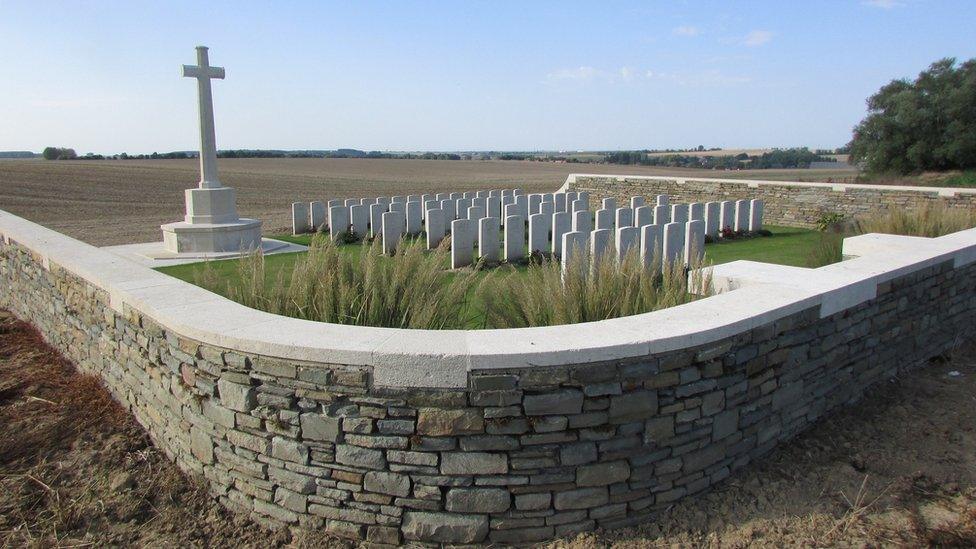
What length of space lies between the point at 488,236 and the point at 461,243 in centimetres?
44

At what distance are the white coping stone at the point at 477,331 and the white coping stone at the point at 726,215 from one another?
7.68 meters

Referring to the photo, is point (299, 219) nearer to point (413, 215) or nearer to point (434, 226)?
point (413, 215)

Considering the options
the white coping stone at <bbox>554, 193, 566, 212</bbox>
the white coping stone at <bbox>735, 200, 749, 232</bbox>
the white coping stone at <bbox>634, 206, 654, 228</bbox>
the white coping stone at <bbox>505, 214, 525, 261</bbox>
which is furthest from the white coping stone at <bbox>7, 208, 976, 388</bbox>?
the white coping stone at <bbox>554, 193, 566, 212</bbox>

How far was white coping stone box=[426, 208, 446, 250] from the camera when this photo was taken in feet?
33.0

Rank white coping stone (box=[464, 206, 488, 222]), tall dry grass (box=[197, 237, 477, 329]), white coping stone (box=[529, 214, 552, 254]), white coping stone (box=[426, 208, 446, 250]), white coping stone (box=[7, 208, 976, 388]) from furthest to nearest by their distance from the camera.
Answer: white coping stone (box=[464, 206, 488, 222]), white coping stone (box=[426, 208, 446, 250]), white coping stone (box=[529, 214, 552, 254]), tall dry grass (box=[197, 237, 477, 329]), white coping stone (box=[7, 208, 976, 388])

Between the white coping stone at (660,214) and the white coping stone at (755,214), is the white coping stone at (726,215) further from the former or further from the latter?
the white coping stone at (660,214)

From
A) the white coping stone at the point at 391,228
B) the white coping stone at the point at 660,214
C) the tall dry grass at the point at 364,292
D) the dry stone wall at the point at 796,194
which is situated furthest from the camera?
the dry stone wall at the point at 796,194

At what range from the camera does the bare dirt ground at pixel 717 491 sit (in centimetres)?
295

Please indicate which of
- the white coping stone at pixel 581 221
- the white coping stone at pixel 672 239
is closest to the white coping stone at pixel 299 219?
the white coping stone at pixel 581 221

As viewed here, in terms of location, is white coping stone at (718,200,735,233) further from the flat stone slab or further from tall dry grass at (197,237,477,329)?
tall dry grass at (197,237,477,329)

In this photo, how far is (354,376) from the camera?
2781mm

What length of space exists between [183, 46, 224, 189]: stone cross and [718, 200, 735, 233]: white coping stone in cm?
865

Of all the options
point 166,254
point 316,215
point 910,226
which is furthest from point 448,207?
point 910,226

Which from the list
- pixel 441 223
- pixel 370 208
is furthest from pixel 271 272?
pixel 370 208
